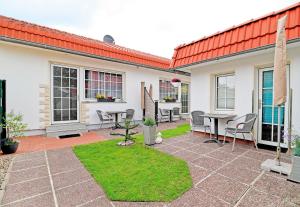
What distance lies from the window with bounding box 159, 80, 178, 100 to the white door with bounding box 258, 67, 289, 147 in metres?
5.91

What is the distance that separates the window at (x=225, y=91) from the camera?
5.05 metres

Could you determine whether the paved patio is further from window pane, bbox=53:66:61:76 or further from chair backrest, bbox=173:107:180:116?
chair backrest, bbox=173:107:180:116

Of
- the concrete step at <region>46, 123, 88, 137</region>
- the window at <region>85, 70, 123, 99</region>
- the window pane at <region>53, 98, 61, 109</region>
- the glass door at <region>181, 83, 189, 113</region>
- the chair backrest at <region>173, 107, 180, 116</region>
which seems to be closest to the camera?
the concrete step at <region>46, 123, 88, 137</region>

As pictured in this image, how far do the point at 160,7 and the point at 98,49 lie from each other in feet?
11.4

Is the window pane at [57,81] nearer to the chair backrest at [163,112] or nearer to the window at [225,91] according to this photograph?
the chair backrest at [163,112]

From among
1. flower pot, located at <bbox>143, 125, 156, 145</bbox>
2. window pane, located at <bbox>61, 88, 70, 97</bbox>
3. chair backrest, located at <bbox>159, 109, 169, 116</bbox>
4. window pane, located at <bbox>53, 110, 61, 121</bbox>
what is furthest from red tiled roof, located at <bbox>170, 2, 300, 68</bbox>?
window pane, located at <bbox>53, 110, 61, 121</bbox>

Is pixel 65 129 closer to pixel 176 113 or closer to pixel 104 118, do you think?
pixel 104 118

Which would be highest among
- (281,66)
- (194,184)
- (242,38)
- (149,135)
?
(242,38)

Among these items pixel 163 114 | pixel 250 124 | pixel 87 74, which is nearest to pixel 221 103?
pixel 250 124

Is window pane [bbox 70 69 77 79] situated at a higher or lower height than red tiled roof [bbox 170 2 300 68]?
lower

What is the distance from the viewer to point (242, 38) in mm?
4066

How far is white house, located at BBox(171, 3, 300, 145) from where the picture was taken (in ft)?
11.8

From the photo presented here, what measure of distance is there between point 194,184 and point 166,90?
26.3ft

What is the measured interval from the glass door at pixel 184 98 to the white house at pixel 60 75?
10.4ft
